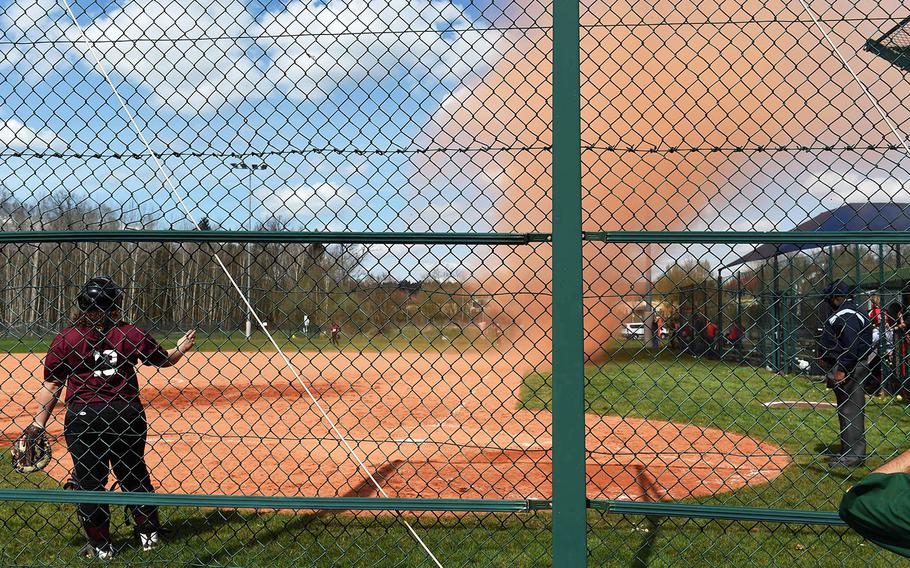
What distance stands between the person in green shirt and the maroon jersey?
401 centimetres

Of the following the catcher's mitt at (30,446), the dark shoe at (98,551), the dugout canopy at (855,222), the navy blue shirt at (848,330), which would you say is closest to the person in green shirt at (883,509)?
the dugout canopy at (855,222)

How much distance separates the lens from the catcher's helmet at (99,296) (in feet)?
14.9

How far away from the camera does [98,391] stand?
4719mm

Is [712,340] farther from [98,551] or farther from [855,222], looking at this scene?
[98,551]

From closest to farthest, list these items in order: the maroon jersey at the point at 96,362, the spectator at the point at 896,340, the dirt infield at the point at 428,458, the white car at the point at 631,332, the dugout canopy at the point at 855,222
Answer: the dugout canopy at the point at 855,222, the maroon jersey at the point at 96,362, the white car at the point at 631,332, the dirt infield at the point at 428,458, the spectator at the point at 896,340

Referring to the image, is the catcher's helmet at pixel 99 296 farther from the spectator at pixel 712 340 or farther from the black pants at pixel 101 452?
the spectator at pixel 712 340

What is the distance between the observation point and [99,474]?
465 centimetres

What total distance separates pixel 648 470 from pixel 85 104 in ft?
20.1

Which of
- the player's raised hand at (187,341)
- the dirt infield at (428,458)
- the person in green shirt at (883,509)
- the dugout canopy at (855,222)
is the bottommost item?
the dirt infield at (428,458)

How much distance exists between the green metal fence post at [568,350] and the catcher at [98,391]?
9.02 ft

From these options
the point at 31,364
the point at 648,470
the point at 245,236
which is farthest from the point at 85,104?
the point at 31,364

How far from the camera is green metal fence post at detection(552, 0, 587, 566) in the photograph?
111 inches

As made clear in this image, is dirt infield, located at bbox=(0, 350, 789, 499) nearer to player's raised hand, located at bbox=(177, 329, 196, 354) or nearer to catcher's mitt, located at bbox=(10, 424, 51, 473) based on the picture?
catcher's mitt, located at bbox=(10, 424, 51, 473)

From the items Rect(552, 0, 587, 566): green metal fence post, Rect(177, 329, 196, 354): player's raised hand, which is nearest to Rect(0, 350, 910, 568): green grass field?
Rect(177, 329, 196, 354): player's raised hand
